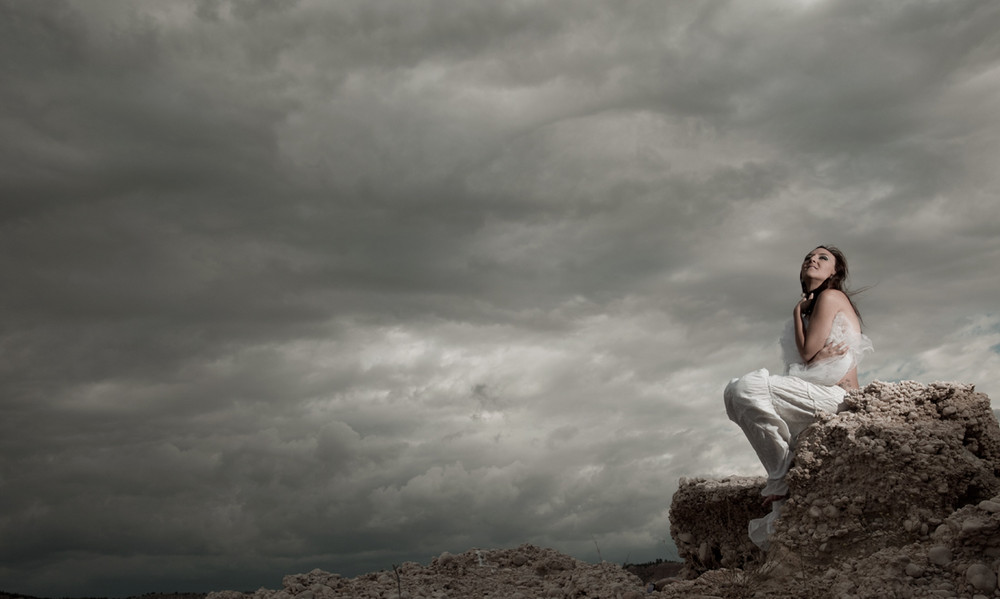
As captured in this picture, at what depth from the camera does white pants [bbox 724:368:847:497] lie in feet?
28.1

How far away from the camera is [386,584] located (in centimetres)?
1044

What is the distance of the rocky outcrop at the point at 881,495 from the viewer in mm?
6715

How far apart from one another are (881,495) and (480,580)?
519cm

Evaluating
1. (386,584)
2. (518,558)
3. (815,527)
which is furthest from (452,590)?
(815,527)

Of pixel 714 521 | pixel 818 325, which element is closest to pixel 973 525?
pixel 818 325

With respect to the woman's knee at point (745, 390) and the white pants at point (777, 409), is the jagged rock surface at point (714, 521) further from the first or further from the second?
the woman's knee at point (745, 390)

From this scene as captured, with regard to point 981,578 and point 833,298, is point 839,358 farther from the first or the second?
point 981,578

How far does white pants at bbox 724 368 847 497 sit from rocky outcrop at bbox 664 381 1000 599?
0.72 ft

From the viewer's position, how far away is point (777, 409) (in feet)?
28.4

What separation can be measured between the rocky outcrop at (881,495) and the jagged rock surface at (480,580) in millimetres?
1766

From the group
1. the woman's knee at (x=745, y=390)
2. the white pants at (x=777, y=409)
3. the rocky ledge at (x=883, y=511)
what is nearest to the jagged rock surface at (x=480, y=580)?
the rocky ledge at (x=883, y=511)

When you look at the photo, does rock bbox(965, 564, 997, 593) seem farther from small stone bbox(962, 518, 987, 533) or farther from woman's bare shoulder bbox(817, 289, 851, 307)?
woman's bare shoulder bbox(817, 289, 851, 307)

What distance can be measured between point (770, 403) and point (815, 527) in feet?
4.38

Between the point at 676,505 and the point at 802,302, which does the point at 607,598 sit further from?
the point at 802,302
